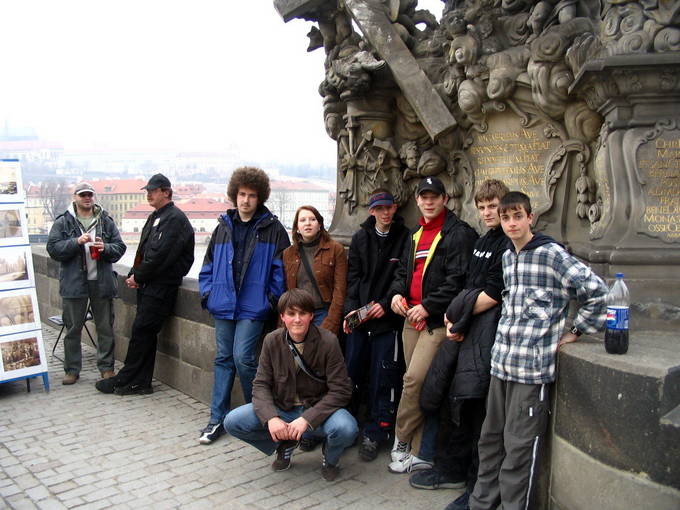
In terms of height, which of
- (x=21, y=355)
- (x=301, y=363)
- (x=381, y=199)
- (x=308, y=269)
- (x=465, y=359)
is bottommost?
(x=21, y=355)

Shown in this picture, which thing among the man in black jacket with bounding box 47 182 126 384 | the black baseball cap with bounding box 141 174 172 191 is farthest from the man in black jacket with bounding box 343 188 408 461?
the man in black jacket with bounding box 47 182 126 384

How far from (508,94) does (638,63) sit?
985mm

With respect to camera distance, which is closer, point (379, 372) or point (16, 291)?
point (379, 372)

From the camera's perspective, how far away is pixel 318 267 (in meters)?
4.52

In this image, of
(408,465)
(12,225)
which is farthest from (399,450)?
(12,225)

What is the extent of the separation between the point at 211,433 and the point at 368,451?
114 cm

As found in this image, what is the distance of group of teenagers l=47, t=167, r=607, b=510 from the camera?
3270mm

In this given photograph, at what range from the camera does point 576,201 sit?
182 inches

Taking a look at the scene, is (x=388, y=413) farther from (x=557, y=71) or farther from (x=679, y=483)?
(x=557, y=71)

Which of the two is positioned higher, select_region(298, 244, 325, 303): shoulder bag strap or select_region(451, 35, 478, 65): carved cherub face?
select_region(451, 35, 478, 65): carved cherub face

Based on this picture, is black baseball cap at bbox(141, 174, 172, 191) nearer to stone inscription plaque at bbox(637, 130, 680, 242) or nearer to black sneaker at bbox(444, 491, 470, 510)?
black sneaker at bbox(444, 491, 470, 510)

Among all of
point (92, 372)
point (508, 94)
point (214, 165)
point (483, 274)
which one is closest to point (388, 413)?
point (483, 274)

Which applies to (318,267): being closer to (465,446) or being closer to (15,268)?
(465,446)

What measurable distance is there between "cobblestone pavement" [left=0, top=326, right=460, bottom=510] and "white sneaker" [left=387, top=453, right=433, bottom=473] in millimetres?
43
